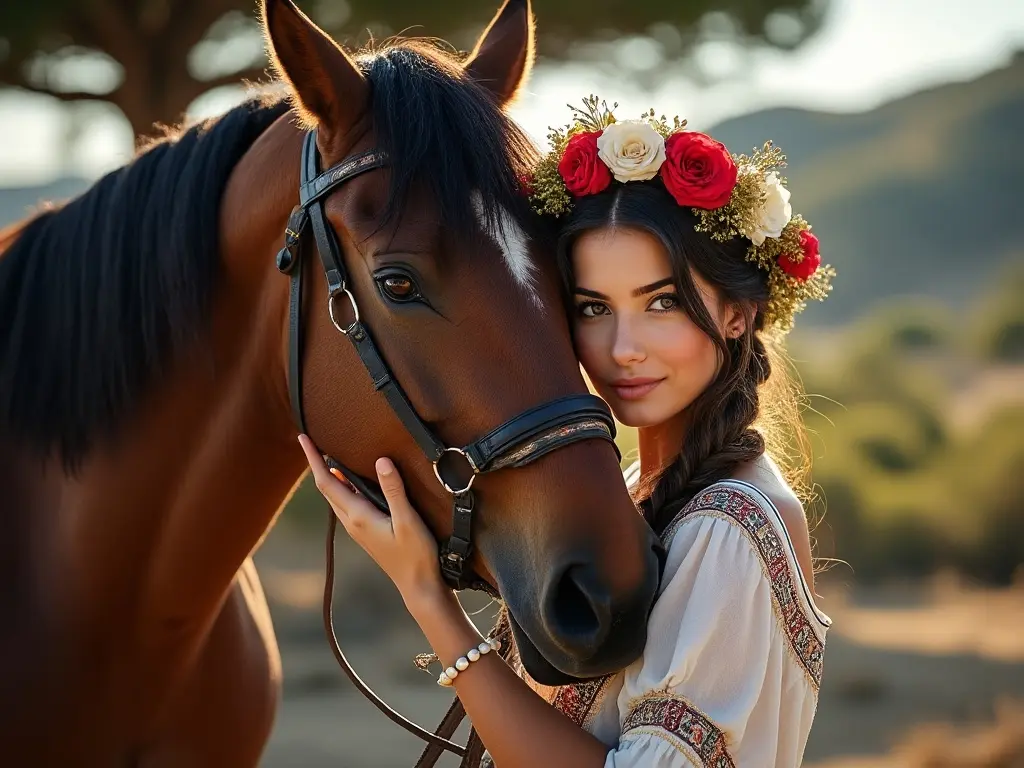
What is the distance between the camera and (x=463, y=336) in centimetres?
176

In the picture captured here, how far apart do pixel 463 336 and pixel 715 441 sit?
563mm

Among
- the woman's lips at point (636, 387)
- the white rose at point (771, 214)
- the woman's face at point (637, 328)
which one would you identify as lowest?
the woman's lips at point (636, 387)

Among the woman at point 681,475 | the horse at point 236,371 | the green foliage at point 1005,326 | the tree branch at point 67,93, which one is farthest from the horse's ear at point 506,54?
the green foliage at point 1005,326

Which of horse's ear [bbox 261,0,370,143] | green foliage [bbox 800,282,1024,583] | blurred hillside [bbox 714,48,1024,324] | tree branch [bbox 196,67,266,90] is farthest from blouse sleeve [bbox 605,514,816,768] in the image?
blurred hillside [bbox 714,48,1024,324]

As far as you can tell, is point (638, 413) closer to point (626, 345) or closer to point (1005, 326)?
point (626, 345)

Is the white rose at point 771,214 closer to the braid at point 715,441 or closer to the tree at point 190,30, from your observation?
the braid at point 715,441

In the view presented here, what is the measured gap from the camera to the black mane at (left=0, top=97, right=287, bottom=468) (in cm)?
208

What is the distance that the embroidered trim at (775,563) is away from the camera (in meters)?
1.71

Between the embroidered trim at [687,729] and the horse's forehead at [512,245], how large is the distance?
0.72 metres

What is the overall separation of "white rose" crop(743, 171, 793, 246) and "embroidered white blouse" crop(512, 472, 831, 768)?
0.54m

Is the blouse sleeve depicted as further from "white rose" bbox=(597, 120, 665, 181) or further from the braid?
"white rose" bbox=(597, 120, 665, 181)

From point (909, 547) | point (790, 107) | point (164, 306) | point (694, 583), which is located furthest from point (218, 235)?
point (790, 107)

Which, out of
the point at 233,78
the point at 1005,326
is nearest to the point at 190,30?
the point at 233,78

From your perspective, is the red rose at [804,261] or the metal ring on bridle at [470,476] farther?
the red rose at [804,261]
